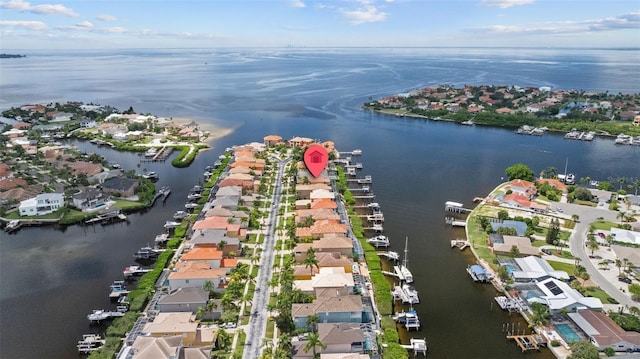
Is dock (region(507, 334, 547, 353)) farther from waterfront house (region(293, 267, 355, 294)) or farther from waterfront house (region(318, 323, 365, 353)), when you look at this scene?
waterfront house (region(293, 267, 355, 294))

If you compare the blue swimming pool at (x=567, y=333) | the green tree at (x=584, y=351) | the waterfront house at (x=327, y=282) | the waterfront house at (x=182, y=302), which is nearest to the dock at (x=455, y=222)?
the blue swimming pool at (x=567, y=333)

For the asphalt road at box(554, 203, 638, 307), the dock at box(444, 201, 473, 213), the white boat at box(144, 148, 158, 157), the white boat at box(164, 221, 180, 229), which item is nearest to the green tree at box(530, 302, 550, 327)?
the asphalt road at box(554, 203, 638, 307)

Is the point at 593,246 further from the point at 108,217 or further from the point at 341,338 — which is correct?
the point at 108,217

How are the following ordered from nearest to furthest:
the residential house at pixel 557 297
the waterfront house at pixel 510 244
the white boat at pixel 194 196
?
the residential house at pixel 557 297 < the waterfront house at pixel 510 244 < the white boat at pixel 194 196

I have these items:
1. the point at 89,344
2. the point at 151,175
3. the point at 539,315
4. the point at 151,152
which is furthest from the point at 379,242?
the point at 151,152

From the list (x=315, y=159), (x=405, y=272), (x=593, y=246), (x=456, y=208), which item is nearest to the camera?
(x=405, y=272)

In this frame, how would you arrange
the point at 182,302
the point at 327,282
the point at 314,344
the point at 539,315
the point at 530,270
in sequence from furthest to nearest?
the point at 530,270, the point at 327,282, the point at 182,302, the point at 539,315, the point at 314,344

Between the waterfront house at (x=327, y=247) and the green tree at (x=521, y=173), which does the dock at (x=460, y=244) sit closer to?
the waterfront house at (x=327, y=247)
